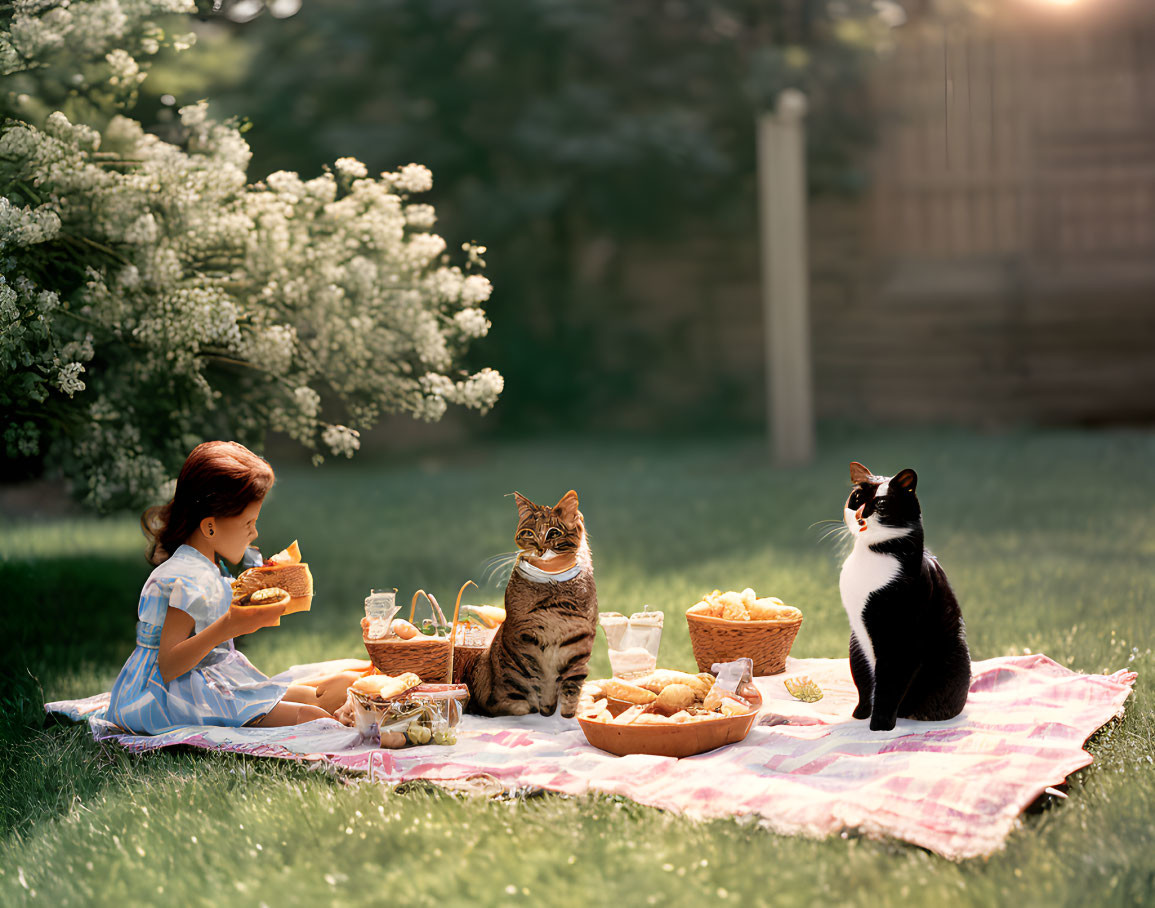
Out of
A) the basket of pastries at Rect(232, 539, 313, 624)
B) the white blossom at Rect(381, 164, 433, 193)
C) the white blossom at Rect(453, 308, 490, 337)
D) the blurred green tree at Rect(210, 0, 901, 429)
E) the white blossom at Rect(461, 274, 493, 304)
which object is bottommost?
the basket of pastries at Rect(232, 539, 313, 624)

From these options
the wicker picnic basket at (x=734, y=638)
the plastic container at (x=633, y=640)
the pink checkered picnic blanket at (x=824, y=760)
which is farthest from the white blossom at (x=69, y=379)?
the wicker picnic basket at (x=734, y=638)

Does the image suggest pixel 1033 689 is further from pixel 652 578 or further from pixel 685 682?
pixel 652 578

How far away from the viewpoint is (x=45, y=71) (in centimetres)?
433

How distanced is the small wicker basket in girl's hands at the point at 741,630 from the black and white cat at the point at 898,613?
21.0 inches

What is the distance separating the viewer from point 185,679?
3570mm

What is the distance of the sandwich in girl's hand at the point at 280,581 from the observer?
346cm

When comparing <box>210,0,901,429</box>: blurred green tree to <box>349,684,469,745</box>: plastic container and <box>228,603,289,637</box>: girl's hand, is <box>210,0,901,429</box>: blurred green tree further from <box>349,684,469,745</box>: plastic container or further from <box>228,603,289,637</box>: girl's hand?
<box>349,684,469,745</box>: plastic container

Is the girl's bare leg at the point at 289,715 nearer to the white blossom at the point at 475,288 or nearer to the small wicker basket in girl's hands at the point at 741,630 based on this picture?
the small wicker basket in girl's hands at the point at 741,630

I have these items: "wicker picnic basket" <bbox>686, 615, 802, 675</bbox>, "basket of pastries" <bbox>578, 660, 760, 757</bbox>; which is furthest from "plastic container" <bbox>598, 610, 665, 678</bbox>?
"basket of pastries" <bbox>578, 660, 760, 757</bbox>

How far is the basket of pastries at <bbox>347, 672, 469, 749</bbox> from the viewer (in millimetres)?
3348

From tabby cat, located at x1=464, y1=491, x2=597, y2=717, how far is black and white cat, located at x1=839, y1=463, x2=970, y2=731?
81 centimetres

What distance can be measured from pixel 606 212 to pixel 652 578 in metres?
8.48

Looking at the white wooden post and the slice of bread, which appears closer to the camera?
the slice of bread

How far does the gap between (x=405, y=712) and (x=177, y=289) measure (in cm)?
213
